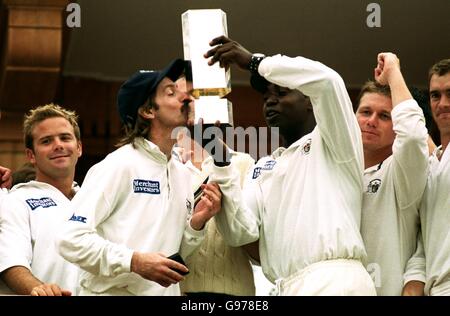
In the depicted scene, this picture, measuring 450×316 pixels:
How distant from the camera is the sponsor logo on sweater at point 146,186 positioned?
5.78m

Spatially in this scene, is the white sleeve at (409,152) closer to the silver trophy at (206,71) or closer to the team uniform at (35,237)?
the silver trophy at (206,71)

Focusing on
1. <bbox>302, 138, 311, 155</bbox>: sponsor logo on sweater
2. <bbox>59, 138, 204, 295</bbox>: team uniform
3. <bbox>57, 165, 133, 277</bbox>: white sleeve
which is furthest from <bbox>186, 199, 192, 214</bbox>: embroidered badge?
<bbox>302, 138, 311, 155</bbox>: sponsor logo on sweater

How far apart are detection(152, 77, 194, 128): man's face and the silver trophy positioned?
23cm

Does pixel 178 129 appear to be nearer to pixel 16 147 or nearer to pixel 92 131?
pixel 16 147

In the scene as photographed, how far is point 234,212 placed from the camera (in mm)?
5754

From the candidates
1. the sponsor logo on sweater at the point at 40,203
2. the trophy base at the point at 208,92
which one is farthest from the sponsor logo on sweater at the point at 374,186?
the sponsor logo on sweater at the point at 40,203

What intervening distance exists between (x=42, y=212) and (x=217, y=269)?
85 cm

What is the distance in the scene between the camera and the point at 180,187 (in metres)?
5.93

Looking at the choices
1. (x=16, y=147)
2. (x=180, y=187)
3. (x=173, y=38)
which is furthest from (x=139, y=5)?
(x=180, y=187)

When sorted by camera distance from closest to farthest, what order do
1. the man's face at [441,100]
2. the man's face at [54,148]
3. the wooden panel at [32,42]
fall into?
1. the man's face at [441,100]
2. the man's face at [54,148]
3. the wooden panel at [32,42]

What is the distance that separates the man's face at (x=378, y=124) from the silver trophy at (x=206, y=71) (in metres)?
0.67

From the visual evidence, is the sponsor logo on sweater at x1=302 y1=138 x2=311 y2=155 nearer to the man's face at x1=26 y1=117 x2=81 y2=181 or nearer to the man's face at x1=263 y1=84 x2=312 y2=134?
the man's face at x1=263 y1=84 x2=312 y2=134

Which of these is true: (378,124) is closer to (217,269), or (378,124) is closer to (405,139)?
(405,139)

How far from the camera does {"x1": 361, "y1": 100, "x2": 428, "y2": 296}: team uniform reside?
18.3ft
